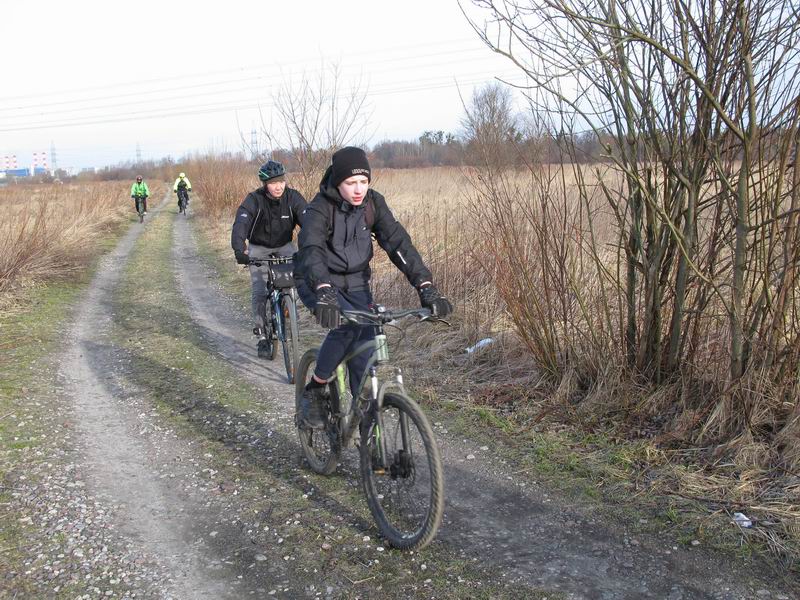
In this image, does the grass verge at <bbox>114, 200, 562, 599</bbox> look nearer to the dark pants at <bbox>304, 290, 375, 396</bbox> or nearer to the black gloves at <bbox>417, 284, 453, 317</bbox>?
the dark pants at <bbox>304, 290, 375, 396</bbox>

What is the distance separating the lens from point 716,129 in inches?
152

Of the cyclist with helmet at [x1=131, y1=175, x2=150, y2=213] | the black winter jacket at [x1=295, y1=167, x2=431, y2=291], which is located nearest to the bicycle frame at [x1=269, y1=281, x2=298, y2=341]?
the black winter jacket at [x1=295, y1=167, x2=431, y2=291]

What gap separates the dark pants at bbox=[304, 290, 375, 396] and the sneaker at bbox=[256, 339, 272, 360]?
315 centimetres

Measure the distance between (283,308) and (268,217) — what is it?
98cm

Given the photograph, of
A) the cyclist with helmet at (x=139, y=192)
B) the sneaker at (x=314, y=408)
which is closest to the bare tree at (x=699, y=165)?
the sneaker at (x=314, y=408)

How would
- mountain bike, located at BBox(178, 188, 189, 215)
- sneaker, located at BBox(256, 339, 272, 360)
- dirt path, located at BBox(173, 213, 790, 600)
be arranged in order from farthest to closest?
mountain bike, located at BBox(178, 188, 189, 215), sneaker, located at BBox(256, 339, 272, 360), dirt path, located at BBox(173, 213, 790, 600)

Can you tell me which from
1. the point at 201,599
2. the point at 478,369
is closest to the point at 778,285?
the point at 478,369

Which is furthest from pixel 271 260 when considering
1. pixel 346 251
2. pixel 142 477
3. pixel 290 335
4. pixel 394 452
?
pixel 394 452

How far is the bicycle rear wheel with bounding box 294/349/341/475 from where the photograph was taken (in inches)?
154

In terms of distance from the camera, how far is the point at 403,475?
129 inches

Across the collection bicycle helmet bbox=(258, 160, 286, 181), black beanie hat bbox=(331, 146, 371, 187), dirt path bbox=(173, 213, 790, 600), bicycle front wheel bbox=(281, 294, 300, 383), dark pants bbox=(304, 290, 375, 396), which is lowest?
dirt path bbox=(173, 213, 790, 600)

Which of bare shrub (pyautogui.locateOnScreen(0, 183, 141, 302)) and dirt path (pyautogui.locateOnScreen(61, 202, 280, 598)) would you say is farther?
bare shrub (pyautogui.locateOnScreen(0, 183, 141, 302))

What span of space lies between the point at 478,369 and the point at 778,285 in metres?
2.71

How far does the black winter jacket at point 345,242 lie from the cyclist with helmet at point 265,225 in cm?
298
